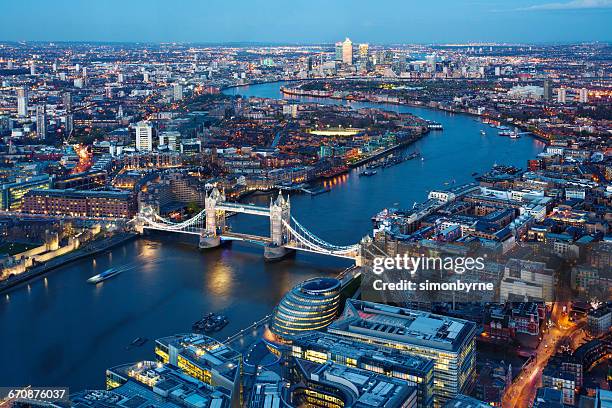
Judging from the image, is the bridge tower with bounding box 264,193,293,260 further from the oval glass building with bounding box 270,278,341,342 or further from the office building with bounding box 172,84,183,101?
the office building with bounding box 172,84,183,101

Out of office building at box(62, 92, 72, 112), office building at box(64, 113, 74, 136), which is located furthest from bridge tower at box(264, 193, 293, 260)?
office building at box(62, 92, 72, 112)

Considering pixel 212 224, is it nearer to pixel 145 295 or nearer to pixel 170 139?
pixel 145 295

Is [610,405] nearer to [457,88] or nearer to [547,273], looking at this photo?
[547,273]

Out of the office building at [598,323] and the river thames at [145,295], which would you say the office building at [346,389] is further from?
the office building at [598,323]

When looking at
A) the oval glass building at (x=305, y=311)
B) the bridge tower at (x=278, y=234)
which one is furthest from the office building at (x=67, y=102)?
the oval glass building at (x=305, y=311)

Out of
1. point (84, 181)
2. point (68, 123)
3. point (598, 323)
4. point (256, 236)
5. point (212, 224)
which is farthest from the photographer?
point (68, 123)

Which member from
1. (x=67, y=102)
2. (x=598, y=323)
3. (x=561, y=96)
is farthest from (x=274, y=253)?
(x=561, y=96)

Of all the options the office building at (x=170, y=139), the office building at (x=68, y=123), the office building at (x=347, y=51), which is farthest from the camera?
the office building at (x=347, y=51)
